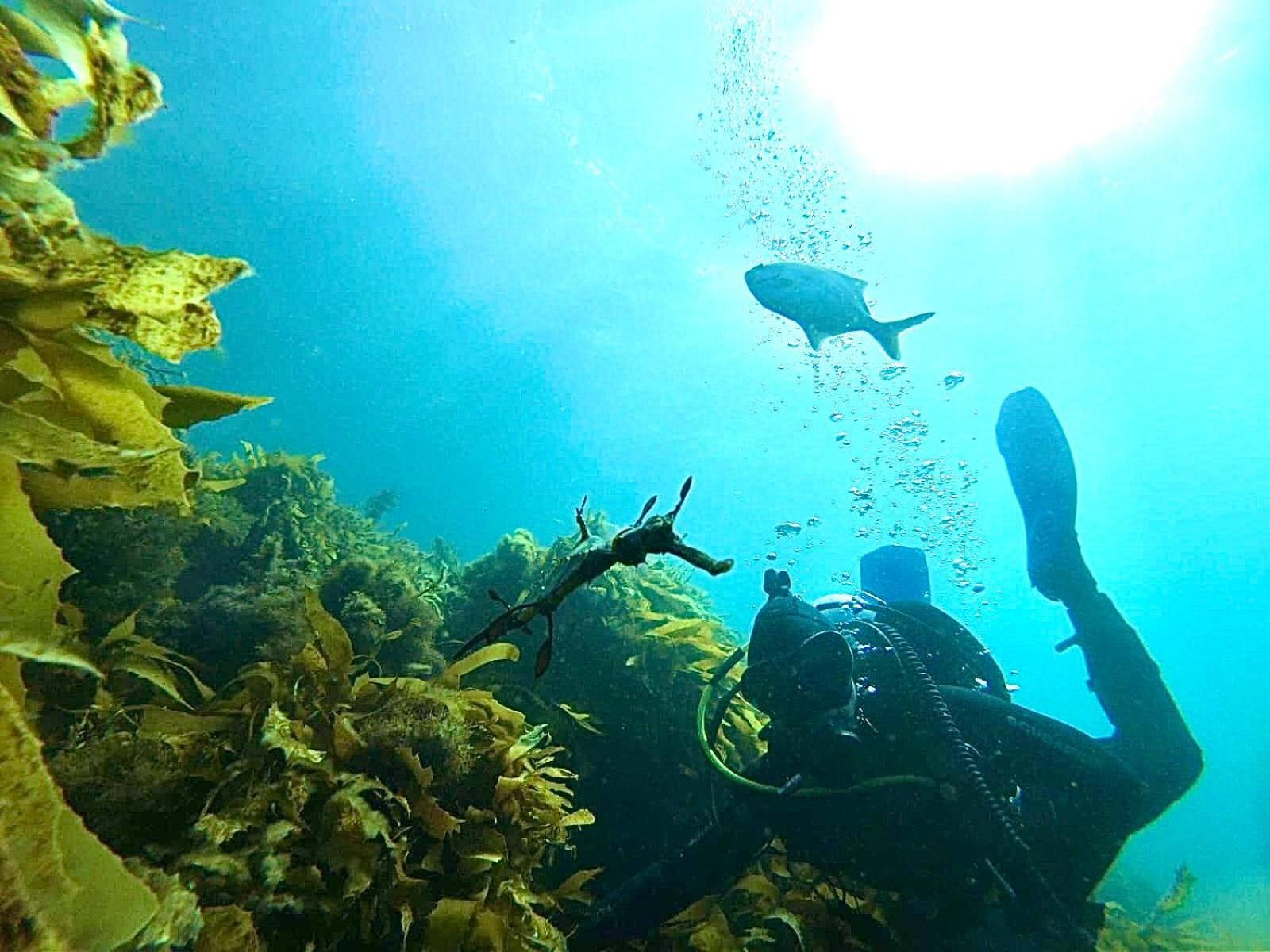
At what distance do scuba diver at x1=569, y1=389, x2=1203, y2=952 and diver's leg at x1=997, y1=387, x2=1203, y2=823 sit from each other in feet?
0.20

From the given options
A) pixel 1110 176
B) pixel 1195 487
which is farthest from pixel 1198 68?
pixel 1195 487

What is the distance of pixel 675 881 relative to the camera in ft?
11.0

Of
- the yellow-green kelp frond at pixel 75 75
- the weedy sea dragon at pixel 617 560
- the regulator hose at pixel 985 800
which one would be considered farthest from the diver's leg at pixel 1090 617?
the yellow-green kelp frond at pixel 75 75

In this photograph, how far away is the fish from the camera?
266 inches

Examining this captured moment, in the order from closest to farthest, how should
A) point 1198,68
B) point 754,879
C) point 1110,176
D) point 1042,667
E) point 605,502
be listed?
point 754,879 → point 1198,68 → point 1110,176 → point 605,502 → point 1042,667

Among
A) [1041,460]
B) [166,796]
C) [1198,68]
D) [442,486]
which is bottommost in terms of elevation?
[166,796]

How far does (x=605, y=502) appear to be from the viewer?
76.7 m

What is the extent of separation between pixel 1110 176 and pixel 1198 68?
5207 mm

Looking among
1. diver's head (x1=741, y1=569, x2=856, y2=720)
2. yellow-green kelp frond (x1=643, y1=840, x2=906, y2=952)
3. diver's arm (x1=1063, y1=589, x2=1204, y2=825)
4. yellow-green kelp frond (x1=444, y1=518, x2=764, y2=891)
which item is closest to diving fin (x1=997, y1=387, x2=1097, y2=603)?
diver's arm (x1=1063, y1=589, x2=1204, y2=825)

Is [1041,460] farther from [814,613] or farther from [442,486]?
[442,486]

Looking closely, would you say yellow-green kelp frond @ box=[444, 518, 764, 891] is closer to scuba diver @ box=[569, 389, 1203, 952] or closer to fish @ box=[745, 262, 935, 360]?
scuba diver @ box=[569, 389, 1203, 952]

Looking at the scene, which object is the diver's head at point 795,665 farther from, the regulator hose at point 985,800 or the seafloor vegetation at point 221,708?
the seafloor vegetation at point 221,708

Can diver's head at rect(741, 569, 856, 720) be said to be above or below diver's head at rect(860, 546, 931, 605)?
below

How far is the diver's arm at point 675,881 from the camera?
3211mm
